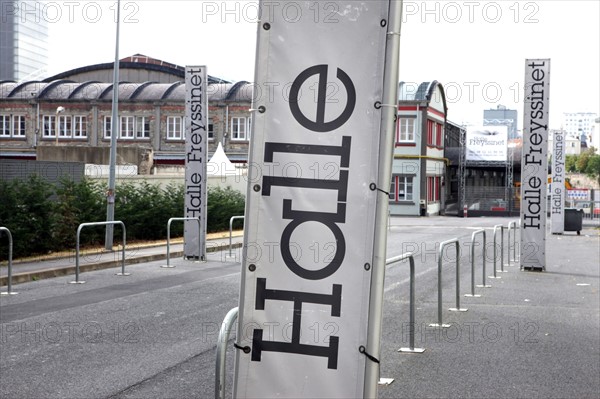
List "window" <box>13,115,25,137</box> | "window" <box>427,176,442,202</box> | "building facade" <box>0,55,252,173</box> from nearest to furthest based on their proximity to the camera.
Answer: "building facade" <box>0,55,252,173</box>, "window" <box>13,115,25,137</box>, "window" <box>427,176,442,202</box>

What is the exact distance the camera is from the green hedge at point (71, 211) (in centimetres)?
1806

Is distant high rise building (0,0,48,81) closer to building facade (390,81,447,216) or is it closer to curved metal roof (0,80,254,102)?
curved metal roof (0,80,254,102)

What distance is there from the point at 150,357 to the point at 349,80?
5366 millimetres

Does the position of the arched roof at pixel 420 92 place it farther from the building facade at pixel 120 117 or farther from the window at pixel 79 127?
the window at pixel 79 127

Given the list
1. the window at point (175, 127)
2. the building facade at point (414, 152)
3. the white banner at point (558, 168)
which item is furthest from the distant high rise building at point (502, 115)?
the white banner at point (558, 168)

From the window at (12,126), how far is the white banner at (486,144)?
3392 centimetres

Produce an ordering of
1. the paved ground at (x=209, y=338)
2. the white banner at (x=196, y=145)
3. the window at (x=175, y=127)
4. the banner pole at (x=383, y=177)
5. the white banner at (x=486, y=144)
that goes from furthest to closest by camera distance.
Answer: the white banner at (x=486, y=144), the window at (x=175, y=127), the white banner at (x=196, y=145), the paved ground at (x=209, y=338), the banner pole at (x=383, y=177)

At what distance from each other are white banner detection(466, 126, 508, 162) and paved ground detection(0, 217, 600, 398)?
49.8 m

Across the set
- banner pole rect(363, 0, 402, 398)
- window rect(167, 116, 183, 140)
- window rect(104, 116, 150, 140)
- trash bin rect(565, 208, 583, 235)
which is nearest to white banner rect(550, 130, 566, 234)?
trash bin rect(565, 208, 583, 235)

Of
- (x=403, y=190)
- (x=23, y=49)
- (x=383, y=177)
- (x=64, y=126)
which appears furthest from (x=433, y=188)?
(x=383, y=177)

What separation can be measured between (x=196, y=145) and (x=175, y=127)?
39.0 metres

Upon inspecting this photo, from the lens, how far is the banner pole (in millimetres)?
3154

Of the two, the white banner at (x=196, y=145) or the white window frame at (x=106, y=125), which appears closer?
the white banner at (x=196, y=145)

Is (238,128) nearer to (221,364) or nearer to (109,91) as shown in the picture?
(109,91)
